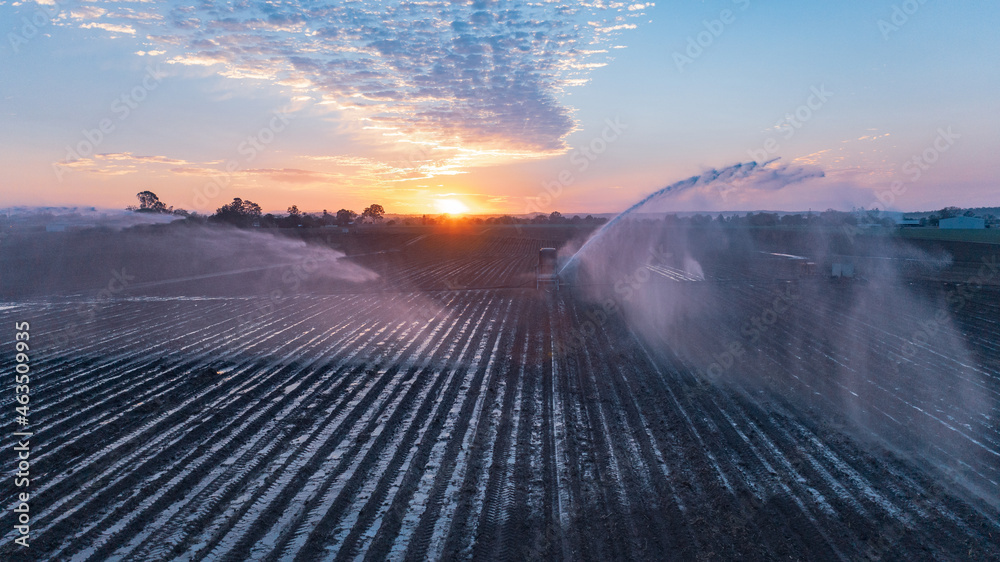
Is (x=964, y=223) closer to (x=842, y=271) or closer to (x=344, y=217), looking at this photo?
(x=842, y=271)

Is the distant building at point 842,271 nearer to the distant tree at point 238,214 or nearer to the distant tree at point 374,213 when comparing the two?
the distant tree at point 238,214

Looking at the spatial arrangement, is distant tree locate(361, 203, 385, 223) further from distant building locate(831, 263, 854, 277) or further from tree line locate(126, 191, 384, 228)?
distant building locate(831, 263, 854, 277)

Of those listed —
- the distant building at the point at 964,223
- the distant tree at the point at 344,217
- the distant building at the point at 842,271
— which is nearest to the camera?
the distant building at the point at 842,271

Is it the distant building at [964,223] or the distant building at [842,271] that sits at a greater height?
the distant building at [964,223]

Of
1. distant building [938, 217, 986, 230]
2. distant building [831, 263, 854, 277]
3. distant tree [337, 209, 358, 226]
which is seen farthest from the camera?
distant tree [337, 209, 358, 226]

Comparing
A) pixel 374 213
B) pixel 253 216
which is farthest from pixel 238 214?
pixel 374 213

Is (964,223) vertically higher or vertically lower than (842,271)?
higher

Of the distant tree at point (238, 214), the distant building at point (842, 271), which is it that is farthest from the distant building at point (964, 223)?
the distant tree at point (238, 214)

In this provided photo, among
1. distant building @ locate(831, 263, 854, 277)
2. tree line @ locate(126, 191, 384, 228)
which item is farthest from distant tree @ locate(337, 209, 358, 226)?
distant building @ locate(831, 263, 854, 277)
